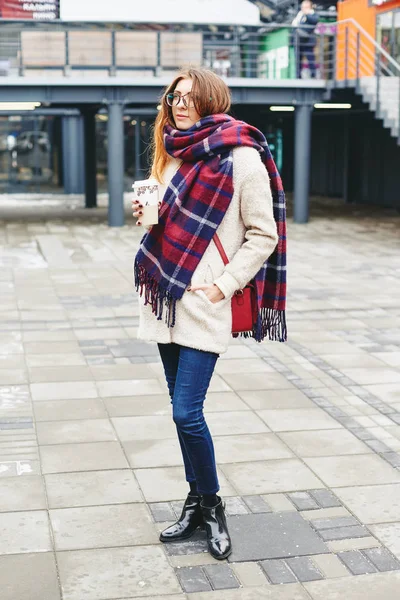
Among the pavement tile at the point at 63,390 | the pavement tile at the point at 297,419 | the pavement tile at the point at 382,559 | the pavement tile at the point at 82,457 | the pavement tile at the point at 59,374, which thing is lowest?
the pavement tile at the point at 59,374

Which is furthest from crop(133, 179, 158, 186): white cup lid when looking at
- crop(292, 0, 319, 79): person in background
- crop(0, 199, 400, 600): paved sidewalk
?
crop(292, 0, 319, 79): person in background

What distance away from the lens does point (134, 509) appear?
452 centimetres

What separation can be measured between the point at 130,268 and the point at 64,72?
723 centimetres

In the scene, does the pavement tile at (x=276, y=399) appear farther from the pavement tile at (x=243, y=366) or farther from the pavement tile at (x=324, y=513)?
the pavement tile at (x=324, y=513)

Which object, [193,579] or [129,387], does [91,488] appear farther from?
[129,387]

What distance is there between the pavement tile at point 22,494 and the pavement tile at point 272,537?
102 cm

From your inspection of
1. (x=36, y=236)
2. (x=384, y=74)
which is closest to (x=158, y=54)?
(x=36, y=236)

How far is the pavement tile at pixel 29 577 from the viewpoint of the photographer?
3.65 meters

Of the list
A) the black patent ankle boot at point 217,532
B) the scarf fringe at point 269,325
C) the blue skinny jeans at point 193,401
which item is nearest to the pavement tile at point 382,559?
the black patent ankle boot at point 217,532

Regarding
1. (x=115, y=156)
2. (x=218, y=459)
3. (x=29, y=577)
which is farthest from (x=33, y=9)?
(x=29, y=577)

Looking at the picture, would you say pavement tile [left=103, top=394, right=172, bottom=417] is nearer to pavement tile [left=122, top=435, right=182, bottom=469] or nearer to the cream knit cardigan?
pavement tile [left=122, top=435, right=182, bottom=469]

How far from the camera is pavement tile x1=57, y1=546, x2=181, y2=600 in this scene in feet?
12.1

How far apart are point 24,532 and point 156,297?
1330 mm

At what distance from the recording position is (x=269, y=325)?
3973mm
